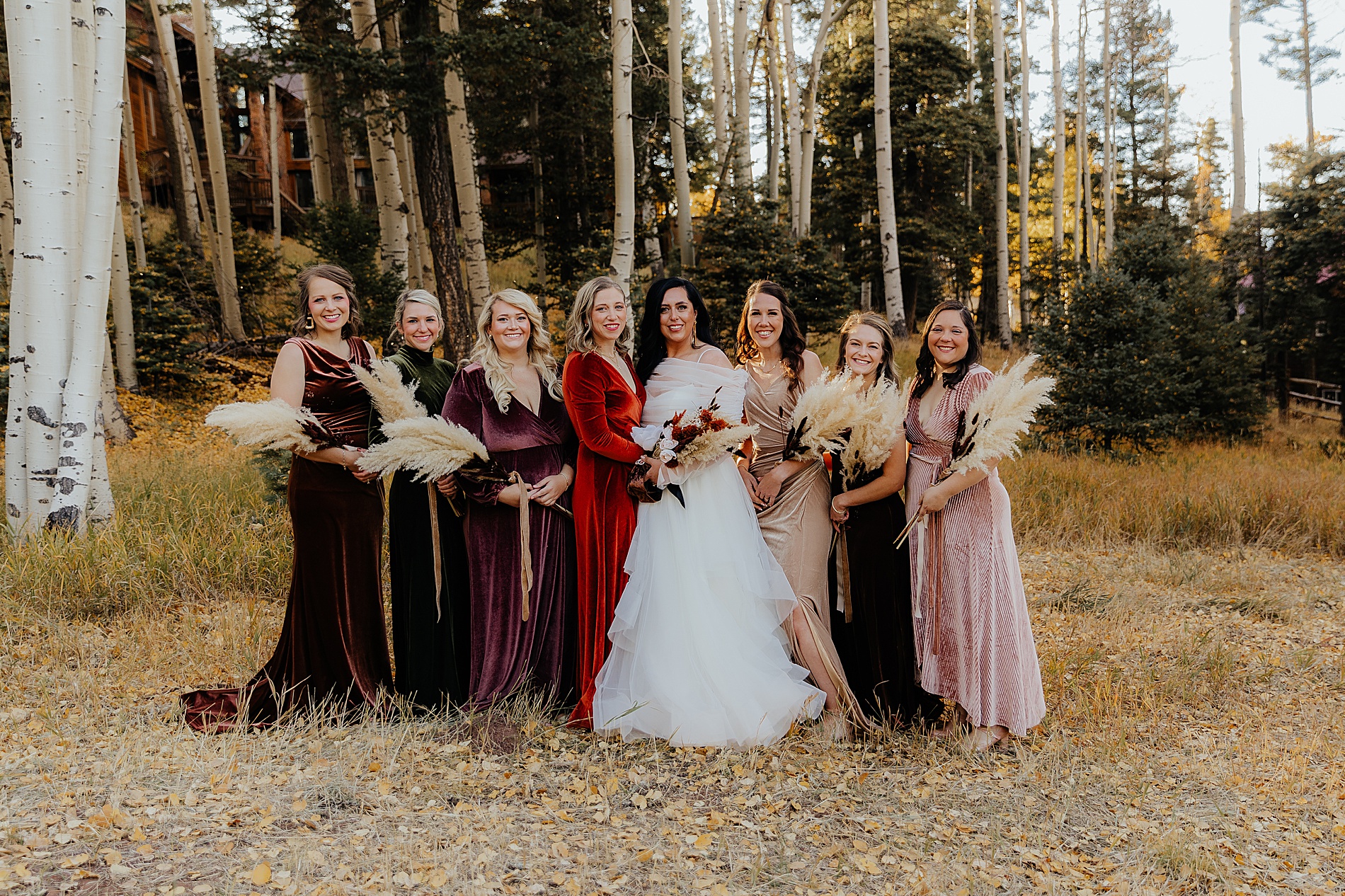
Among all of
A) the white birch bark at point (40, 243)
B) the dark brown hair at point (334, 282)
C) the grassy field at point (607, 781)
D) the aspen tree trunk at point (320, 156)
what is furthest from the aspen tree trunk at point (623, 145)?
the aspen tree trunk at point (320, 156)

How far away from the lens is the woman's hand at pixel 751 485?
171 inches

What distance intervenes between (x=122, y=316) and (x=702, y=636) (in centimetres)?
1199

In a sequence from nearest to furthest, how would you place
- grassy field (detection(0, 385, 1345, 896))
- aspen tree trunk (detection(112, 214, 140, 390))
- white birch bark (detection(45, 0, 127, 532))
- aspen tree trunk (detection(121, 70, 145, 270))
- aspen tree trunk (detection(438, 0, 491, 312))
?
grassy field (detection(0, 385, 1345, 896)) → white birch bark (detection(45, 0, 127, 532)) → aspen tree trunk (detection(112, 214, 140, 390)) → aspen tree trunk (detection(438, 0, 491, 312)) → aspen tree trunk (detection(121, 70, 145, 270))

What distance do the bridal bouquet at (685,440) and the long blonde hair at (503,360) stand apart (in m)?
0.59

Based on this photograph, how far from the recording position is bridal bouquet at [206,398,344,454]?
3.84 meters

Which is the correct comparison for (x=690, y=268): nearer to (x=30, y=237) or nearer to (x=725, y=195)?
(x=725, y=195)

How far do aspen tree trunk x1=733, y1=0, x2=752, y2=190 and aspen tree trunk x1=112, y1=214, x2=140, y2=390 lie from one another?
9.48 metres

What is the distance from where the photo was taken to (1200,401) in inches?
508

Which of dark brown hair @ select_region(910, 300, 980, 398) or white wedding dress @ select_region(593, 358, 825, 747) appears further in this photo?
dark brown hair @ select_region(910, 300, 980, 398)

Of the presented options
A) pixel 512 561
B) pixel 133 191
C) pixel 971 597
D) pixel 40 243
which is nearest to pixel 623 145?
pixel 40 243

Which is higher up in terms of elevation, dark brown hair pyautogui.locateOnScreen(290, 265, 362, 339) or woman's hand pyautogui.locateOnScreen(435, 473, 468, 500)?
dark brown hair pyautogui.locateOnScreen(290, 265, 362, 339)

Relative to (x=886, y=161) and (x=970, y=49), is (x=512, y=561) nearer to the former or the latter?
(x=886, y=161)

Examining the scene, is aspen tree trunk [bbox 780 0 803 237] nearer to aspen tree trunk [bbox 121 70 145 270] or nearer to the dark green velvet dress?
aspen tree trunk [bbox 121 70 145 270]

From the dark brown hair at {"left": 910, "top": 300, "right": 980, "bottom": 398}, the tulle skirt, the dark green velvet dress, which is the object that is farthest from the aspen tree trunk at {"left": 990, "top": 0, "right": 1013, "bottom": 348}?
the dark green velvet dress
